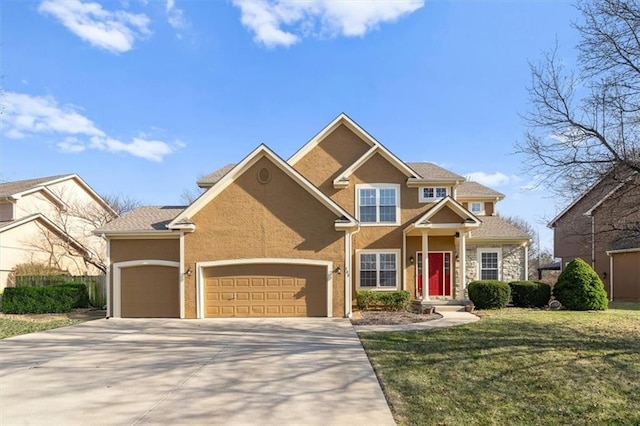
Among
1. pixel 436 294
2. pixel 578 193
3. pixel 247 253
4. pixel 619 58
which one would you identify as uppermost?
pixel 619 58

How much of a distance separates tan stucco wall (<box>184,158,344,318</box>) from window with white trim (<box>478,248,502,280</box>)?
8.79 meters

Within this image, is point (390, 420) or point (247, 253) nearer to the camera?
point (390, 420)

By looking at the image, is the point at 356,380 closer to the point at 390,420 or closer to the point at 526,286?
the point at 390,420

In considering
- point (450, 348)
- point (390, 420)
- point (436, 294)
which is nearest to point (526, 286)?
point (436, 294)

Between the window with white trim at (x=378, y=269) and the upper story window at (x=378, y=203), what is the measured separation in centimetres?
152

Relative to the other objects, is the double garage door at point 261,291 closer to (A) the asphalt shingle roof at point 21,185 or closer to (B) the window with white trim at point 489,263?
(B) the window with white trim at point 489,263

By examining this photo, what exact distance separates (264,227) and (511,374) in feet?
33.4

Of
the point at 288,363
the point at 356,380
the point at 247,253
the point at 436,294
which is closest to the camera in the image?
the point at 356,380

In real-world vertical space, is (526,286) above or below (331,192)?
below

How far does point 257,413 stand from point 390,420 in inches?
70.3

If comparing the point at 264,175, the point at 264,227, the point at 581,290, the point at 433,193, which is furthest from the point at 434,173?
the point at 264,227

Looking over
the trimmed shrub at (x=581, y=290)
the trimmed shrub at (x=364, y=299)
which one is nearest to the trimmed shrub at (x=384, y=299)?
the trimmed shrub at (x=364, y=299)

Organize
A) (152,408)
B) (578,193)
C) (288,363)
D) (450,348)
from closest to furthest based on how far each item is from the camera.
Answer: (152,408) → (288,363) → (450,348) → (578,193)

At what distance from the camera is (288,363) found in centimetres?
845
